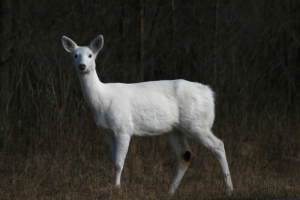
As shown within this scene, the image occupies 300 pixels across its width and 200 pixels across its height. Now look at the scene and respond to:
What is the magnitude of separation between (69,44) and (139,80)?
12.8 feet

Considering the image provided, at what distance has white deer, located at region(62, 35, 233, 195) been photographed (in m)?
5.62

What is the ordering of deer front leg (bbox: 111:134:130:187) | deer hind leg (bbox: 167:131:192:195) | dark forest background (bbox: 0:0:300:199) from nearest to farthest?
1. deer front leg (bbox: 111:134:130:187)
2. deer hind leg (bbox: 167:131:192:195)
3. dark forest background (bbox: 0:0:300:199)

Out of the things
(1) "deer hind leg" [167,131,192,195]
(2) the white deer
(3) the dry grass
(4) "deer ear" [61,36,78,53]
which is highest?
(4) "deer ear" [61,36,78,53]

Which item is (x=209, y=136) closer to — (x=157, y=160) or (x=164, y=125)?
(x=164, y=125)

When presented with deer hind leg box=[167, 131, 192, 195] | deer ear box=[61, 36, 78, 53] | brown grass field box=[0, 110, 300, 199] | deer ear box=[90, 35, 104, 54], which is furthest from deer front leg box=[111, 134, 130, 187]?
deer ear box=[61, 36, 78, 53]

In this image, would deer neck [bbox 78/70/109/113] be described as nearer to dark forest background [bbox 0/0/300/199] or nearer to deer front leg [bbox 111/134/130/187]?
deer front leg [bbox 111/134/130/187]

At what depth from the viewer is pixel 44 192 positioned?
6.18 meters

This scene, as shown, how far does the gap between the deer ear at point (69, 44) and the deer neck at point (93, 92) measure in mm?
444

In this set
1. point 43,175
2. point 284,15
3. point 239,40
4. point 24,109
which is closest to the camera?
point 43,175

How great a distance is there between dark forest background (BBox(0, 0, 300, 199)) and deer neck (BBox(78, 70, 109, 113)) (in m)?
1.24

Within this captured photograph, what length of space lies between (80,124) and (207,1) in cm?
512

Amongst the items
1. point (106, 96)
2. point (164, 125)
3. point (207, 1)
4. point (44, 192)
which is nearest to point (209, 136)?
point (164, 125)

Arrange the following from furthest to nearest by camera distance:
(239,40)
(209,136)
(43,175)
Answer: (239,40)
(43,175)
(209,136)

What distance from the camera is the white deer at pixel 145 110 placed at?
5.62m
